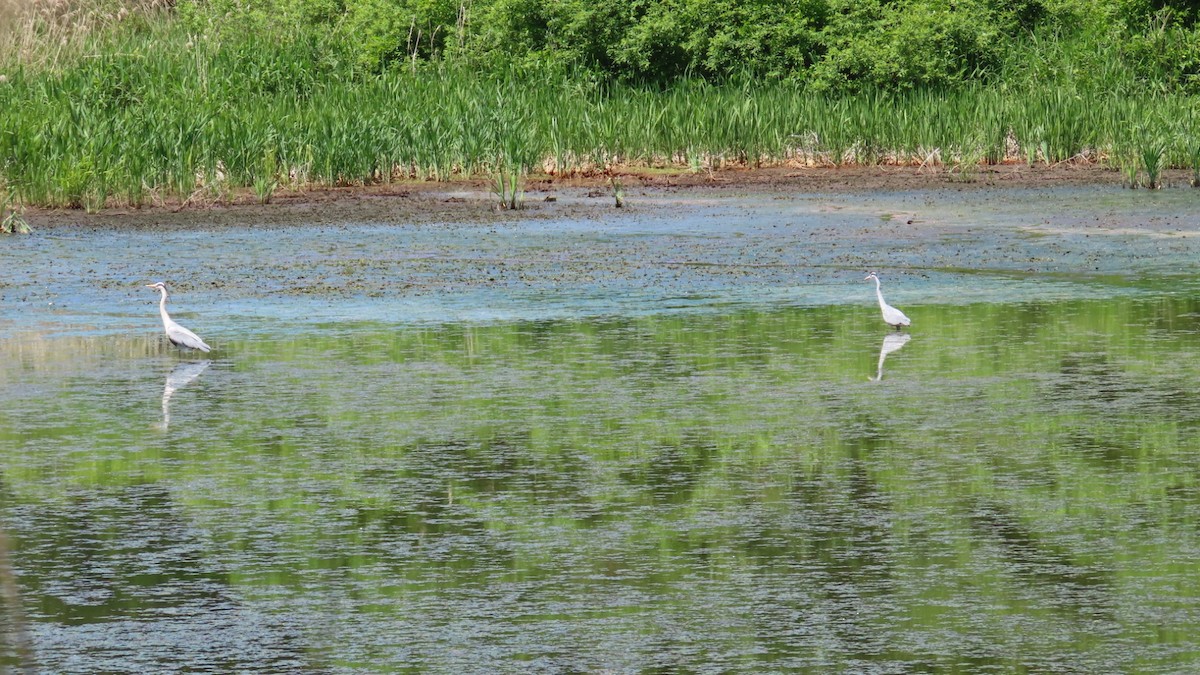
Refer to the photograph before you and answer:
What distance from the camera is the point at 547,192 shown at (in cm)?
2231

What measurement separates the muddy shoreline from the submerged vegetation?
11.4 inches

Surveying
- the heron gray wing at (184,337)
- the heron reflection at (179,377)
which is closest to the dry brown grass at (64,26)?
the heron gray wing at (184,337)

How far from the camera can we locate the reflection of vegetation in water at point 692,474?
5.46 metres

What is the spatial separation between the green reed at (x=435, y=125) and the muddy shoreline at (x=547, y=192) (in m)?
0.30

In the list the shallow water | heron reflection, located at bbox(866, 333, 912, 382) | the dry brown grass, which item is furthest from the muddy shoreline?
heron reflection, located at bbox(866, 333, 912, 382)

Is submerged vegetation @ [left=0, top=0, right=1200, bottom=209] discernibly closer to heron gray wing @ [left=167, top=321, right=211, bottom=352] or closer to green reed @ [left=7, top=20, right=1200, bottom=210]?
green reed @ [left=7, top=20, right=1200, bottom=210]

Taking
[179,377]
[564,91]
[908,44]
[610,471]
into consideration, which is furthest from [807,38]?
[610,471]

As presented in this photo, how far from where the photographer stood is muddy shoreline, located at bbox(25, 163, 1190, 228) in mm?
19578

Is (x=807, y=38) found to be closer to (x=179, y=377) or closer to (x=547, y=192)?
(x=547, y=192)

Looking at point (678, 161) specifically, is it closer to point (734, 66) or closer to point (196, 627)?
point (734, 66)

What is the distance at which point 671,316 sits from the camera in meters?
12.4

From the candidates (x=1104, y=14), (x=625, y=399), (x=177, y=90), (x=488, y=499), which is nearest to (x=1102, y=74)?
(x=1104, y=14)

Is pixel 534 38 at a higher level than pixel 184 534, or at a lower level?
higher

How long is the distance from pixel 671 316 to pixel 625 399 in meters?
3.28
